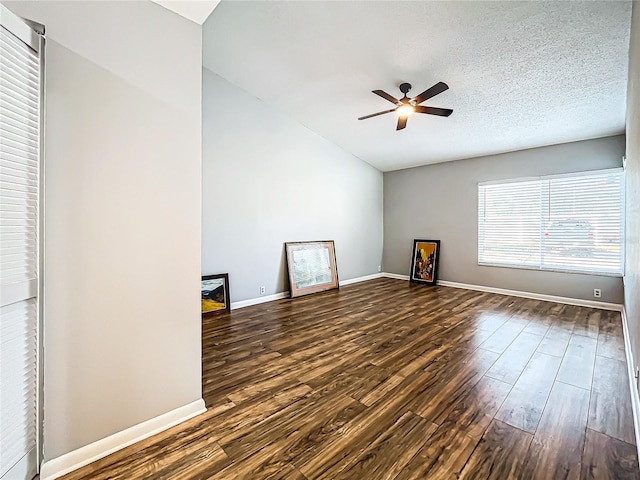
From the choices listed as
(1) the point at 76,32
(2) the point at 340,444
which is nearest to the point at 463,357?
(2) the point at 340,444

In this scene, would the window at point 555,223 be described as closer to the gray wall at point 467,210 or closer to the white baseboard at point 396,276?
the gray wall at point 467,210

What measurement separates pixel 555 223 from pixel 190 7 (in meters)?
5.76

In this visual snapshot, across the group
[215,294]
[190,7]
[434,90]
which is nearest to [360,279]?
[215,294]

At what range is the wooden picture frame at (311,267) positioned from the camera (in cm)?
511

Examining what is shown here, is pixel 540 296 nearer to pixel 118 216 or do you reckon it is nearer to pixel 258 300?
pixel 258 300

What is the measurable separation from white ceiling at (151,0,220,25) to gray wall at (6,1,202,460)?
0.05 metres

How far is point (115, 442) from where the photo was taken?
1.63 metres

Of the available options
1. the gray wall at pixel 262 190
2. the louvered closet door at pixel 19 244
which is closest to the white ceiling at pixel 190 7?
the louvered closet door at pixel 19 244

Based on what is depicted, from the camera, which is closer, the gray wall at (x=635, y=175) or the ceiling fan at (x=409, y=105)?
the gray wall at (x=635, y=175)

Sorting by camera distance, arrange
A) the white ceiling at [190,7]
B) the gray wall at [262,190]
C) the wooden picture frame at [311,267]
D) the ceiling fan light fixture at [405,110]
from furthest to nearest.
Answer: the wooden picture frame at [311,267], the gray wall at [262,190], the ceiling fan light fixture at [405,110], the white ceiling at [190,7]

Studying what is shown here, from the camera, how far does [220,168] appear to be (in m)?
4.23

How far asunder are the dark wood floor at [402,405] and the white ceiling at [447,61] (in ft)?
9.26

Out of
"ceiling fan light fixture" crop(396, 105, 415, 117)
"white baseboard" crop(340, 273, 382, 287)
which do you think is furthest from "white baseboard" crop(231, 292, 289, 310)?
"ceiling fan light fixture" crop(396, 105, 415, 117)

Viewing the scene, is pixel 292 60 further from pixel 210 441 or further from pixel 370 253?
pixel 370 253
